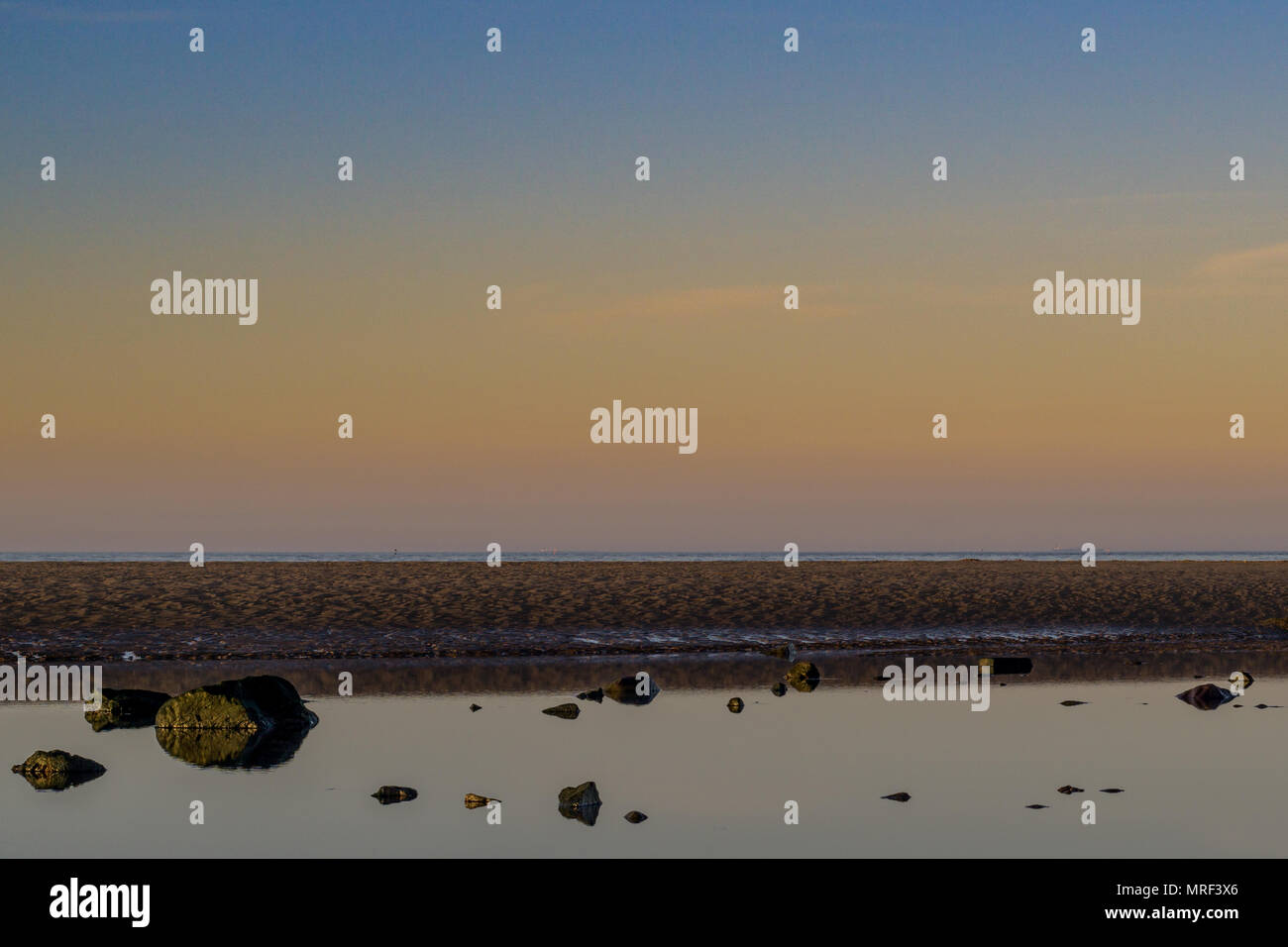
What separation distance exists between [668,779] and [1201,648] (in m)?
28.7

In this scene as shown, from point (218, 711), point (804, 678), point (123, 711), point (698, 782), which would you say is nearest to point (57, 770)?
point (218, 711)

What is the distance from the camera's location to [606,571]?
6681 cm

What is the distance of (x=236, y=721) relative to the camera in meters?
22.9

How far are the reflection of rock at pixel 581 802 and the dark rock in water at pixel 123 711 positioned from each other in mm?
10404

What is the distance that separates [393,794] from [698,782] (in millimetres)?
4343

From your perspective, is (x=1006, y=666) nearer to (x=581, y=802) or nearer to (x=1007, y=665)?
(x=1007, y=665)

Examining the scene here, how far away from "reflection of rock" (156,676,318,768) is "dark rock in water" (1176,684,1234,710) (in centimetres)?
1830

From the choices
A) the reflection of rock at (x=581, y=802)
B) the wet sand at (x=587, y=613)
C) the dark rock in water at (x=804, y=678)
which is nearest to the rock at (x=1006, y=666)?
the dark rock in water at (x=804, y=678)

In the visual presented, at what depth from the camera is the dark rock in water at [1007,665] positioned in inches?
1331

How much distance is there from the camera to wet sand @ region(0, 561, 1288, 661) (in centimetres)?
3884

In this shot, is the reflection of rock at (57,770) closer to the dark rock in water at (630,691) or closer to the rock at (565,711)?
the rock at (565,711)

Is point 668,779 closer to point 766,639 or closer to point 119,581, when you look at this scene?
point 766,639

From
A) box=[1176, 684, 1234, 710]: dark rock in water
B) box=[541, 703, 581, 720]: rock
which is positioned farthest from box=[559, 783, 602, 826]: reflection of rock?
box=[1176, 684, 1234, 710]: dark rock in water

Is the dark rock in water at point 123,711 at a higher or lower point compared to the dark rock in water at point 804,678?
higher
